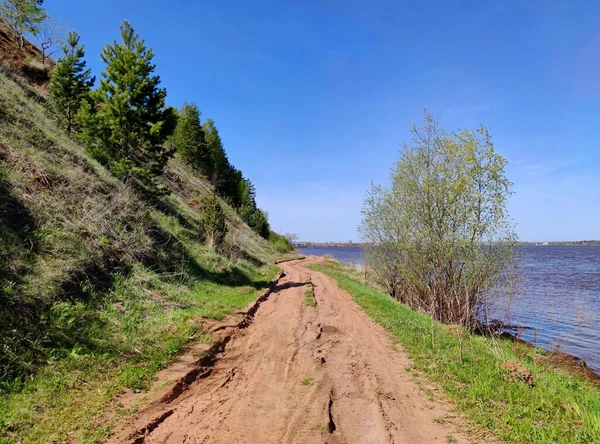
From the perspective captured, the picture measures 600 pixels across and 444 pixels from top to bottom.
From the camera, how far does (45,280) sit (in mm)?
6836

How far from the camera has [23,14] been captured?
89.1 ft

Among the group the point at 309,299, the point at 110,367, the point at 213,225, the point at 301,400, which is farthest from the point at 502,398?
the point at 213,225

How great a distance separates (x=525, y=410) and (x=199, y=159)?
51579 mm

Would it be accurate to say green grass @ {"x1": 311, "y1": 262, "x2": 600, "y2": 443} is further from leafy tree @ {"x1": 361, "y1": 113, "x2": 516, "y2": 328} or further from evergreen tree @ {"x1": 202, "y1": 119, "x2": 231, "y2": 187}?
evergreen tree @ {"x1": 202, "y1": 119, "x2": 231, "y2": 187}

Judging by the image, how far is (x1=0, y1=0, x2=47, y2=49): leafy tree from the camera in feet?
84.6

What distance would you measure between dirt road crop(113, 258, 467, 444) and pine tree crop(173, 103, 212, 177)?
4450cm

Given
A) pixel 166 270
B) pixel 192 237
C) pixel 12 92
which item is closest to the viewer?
pixel 166 270

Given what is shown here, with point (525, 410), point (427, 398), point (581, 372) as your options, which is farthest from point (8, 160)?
point (581, 372)

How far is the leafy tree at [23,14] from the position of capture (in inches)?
1016

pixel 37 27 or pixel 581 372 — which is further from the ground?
pixel 37 27

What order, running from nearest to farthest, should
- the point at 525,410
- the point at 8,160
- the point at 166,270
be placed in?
the point at 525,410 → the point at 8,160 → the point at 166,270

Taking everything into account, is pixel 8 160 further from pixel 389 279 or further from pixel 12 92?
pixel 389 279

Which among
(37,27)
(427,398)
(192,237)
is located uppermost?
(37,27)

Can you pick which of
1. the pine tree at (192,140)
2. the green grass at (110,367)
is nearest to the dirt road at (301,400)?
the green grass at (110,367)
